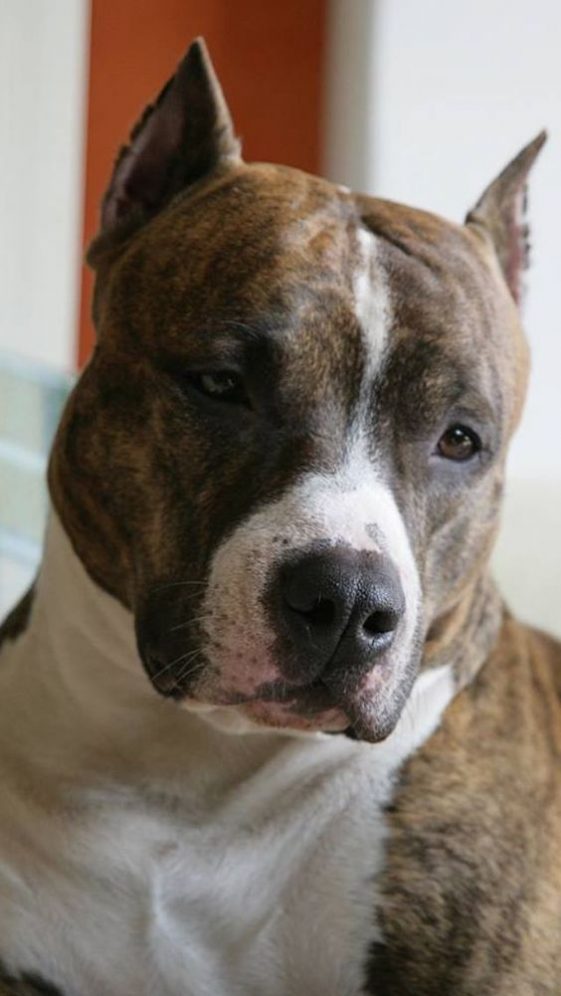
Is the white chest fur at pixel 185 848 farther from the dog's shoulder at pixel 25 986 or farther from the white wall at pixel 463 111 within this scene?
the white wall at pixel 463 111

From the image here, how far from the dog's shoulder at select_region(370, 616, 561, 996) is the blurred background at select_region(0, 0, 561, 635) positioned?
205 centimetres

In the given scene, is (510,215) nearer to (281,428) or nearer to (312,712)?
(281,428)

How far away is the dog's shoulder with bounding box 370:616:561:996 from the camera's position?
154cm

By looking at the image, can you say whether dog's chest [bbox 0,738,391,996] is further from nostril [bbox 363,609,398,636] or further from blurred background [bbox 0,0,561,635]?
blurred background [bbox 0,0,561,635]

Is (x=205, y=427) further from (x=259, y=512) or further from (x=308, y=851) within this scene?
(x=308, y=851)

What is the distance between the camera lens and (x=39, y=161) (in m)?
3.53

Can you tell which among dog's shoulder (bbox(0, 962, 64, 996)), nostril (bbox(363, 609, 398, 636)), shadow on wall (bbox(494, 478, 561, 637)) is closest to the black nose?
nostril (bbox(363, 609, 398, 636))

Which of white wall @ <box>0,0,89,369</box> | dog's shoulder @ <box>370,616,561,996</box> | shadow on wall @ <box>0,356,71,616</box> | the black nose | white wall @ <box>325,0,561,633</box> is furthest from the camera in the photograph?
white wall @ <box>325,0,561,633</box>

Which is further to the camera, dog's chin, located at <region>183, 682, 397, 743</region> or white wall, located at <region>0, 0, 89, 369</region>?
white wall, located at <region>0, 0, 89, 369</region>

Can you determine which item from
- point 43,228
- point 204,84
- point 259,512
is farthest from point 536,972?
point 43,228

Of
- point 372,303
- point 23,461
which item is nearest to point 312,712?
point 372,303

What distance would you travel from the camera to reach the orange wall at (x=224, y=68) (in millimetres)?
3801

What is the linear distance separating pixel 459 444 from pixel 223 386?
26 centimetres

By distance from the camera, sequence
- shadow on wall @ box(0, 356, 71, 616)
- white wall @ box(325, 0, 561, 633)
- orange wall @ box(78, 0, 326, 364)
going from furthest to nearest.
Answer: white wall @ box(325, 0, 561, 633)
orange wall @ box(78, 0, 326, 364)
shadow on wall @ box(0, 356, 71, 616)
